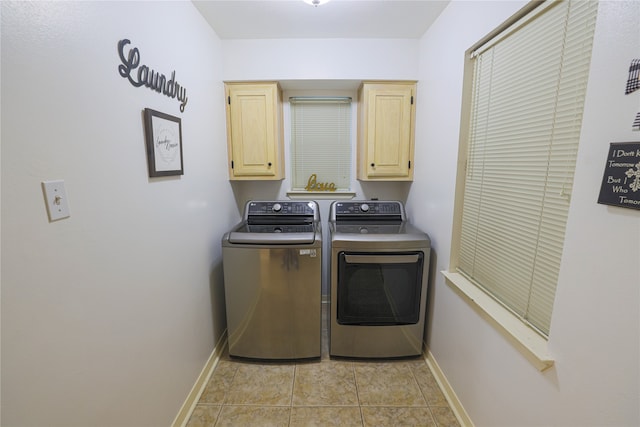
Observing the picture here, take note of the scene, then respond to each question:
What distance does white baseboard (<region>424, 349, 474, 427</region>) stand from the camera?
4.82 feet

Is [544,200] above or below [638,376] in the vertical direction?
above

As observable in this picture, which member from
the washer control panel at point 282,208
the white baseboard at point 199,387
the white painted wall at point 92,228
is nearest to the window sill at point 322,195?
the washer control panel at point 282,208

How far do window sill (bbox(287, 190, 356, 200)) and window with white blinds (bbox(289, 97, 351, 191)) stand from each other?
4cm

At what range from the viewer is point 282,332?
6.23 feet

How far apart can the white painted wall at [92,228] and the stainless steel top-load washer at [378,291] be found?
0.97 m

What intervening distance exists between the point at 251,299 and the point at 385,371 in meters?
1.09

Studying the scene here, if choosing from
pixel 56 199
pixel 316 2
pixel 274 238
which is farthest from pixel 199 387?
pixel 316 2

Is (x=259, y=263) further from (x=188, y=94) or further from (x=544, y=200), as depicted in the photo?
(x=544, y=200)

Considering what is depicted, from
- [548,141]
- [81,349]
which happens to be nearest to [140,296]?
[81,349]

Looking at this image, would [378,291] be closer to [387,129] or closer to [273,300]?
[273,300]

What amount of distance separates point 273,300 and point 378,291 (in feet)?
2.42

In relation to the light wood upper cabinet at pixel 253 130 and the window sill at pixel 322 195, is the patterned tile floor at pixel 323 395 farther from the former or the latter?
the light wood upper cabinet at pixel 253 130

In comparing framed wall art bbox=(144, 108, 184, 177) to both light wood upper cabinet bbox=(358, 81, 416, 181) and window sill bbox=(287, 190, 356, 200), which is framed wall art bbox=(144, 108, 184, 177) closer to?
window sill bbox=(287, 190, 356, 200)

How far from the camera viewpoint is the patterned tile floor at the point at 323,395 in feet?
5.03
